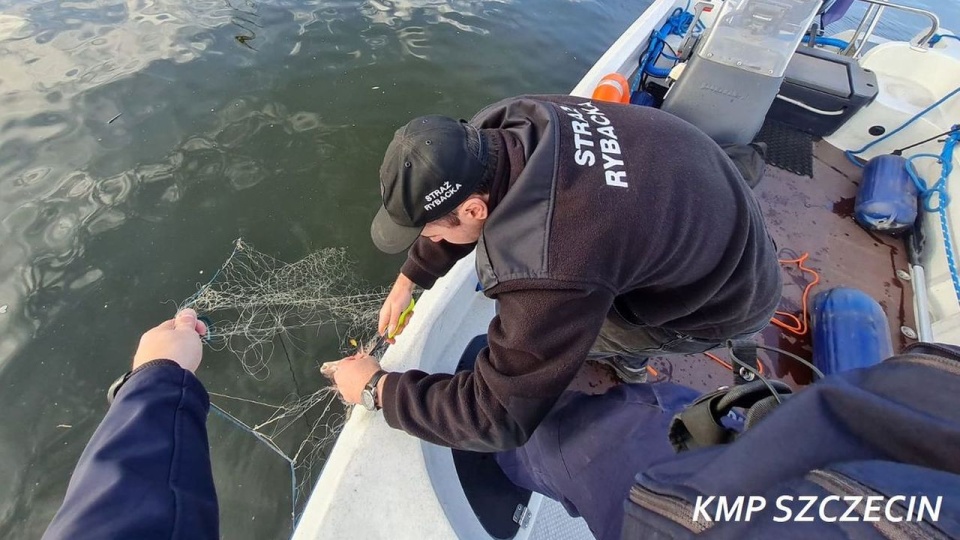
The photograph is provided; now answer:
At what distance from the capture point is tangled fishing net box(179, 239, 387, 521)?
2938 mm

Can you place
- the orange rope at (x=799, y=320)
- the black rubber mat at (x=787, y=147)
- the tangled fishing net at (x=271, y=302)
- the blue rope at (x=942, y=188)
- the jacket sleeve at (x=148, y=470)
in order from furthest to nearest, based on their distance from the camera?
1. the black rubber mat at (x=787, y=147)
2. the blue rope at (x=942, y=188)
3. the tangled fishing net at (x=271, y=302)
4. the orange rope at (x=799, y=320)
5. the jacket sleeve at (x=148, y=470)

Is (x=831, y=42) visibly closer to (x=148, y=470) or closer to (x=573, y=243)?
(x=573, y=243)

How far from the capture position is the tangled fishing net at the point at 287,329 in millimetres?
2938

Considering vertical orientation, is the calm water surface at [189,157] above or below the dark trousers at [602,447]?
below

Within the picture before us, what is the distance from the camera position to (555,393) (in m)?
1.32

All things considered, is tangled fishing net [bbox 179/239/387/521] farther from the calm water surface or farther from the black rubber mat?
the black rubber mat

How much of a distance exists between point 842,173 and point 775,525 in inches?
176

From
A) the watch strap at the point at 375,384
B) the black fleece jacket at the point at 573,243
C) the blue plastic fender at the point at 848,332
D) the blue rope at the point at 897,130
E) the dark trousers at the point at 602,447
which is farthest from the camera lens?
the blue rope at the point at 897,130

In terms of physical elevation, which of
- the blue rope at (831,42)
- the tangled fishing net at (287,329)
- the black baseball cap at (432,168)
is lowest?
the tangled fishing net at (287,329)

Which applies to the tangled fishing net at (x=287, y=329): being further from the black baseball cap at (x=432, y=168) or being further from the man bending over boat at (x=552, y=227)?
the black baseball cap at (x=432, y=168)

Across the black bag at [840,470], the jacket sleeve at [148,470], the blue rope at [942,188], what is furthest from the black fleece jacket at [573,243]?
the blue rope at [942,188]

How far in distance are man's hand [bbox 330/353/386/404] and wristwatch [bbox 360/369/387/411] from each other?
2cm

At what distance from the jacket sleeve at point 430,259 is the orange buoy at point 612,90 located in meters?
1.68

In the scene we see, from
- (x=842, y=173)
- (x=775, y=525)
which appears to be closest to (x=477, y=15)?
(x=842, y=173)
